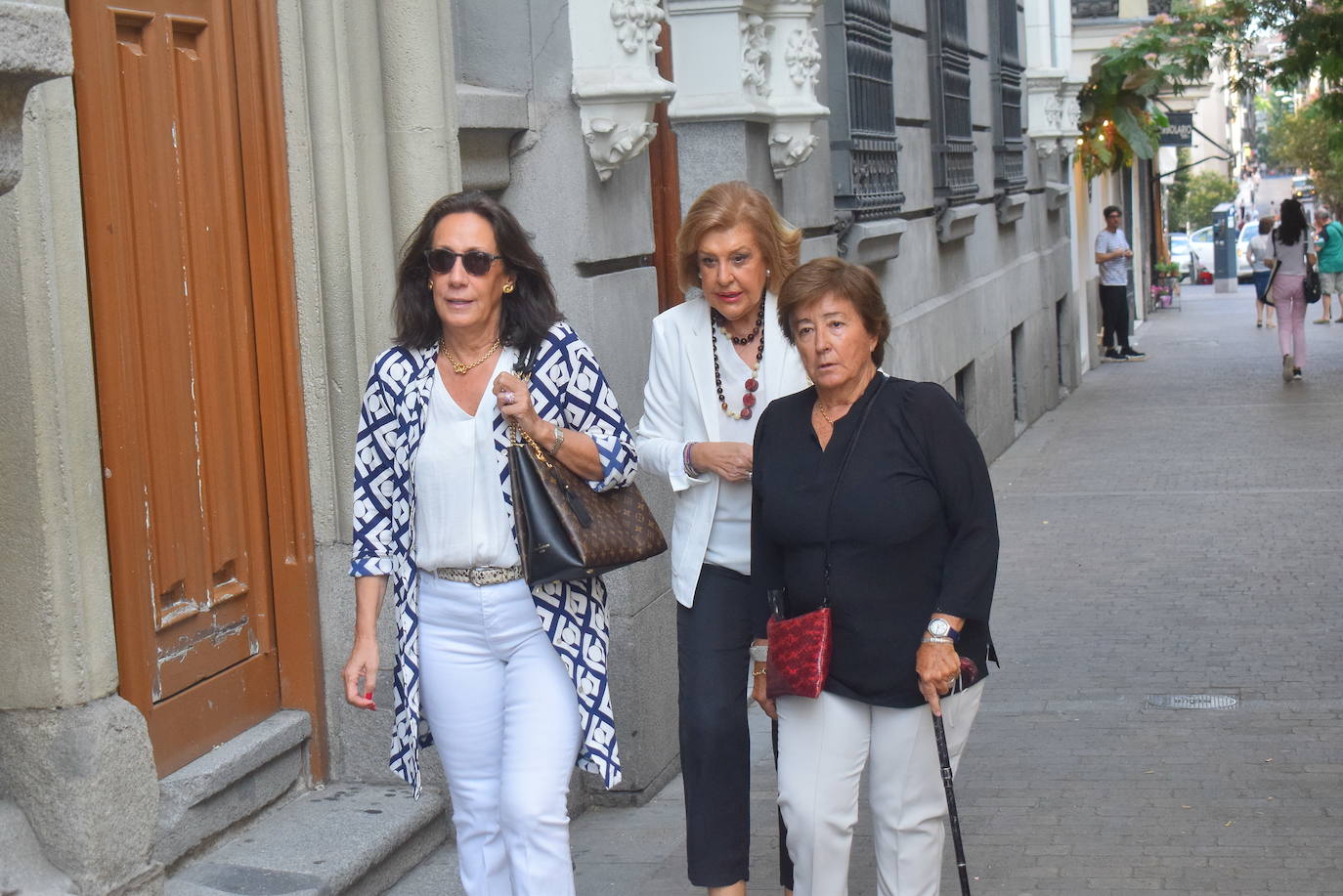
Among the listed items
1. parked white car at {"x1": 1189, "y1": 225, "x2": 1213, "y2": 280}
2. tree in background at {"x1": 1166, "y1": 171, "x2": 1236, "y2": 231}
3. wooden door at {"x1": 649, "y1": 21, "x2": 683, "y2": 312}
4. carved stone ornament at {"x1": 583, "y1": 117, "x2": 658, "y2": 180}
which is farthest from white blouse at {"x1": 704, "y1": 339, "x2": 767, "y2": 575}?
tree in background at {"x1": 1166, "y1": 171, "x2": 1236, "y2": 231}

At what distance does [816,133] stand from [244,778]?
16.0 ft

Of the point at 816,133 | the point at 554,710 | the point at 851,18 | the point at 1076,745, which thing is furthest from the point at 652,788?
the point at 851,18

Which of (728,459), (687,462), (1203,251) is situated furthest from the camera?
(1203,251)

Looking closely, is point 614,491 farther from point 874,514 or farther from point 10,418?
point 10,418

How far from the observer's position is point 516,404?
3697 mm

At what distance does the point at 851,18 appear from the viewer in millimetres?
9977

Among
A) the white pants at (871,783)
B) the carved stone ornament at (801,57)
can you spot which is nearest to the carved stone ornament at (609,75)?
the carved stone ornament at (801,57)

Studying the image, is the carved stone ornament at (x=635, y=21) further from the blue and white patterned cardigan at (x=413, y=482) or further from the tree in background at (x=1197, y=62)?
the tree in background at (x=1197, y=62)

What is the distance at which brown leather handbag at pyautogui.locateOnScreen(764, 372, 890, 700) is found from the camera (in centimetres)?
390

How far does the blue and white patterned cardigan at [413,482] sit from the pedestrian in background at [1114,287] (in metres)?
20.3

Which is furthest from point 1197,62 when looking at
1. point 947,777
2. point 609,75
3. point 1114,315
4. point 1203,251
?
point 1203,251

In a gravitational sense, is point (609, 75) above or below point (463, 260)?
above

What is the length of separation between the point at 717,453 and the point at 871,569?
601 millimetres

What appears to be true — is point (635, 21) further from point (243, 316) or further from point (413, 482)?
point (413, 482)
